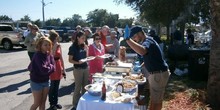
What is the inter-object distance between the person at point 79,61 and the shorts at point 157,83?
5.89 ft

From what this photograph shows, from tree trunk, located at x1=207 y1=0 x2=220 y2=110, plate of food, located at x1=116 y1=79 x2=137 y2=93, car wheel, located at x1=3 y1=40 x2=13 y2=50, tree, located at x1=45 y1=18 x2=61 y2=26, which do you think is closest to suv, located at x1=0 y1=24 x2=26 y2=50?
car wheel, located at x1=3 y1=40 x2=13 y2=50

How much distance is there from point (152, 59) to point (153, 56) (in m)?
0.07

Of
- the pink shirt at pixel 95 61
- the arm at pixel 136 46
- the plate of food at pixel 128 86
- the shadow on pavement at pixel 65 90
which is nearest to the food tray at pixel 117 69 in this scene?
the pink shirt at pixel 95 61

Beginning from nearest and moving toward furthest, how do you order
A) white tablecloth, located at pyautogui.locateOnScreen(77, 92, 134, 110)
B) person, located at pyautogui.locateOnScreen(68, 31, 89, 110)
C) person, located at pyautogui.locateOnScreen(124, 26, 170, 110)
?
white tablecloth, located at pyautogui.locateOnScreen(77, 92, 134, 110)
person, located at pyautogui.locateOnScreen(124, 26, 170, 110)
person, located at pyautogui.locateOnScreen(68, 31, 89, 110)

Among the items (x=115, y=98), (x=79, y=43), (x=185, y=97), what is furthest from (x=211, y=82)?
(x=115, y=98)

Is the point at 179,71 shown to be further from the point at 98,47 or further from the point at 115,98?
the point at 115,98

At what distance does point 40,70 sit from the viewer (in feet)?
19.0

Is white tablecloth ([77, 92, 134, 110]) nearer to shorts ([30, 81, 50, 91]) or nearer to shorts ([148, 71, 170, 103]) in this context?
shorts ([148, 71, 170, 103])

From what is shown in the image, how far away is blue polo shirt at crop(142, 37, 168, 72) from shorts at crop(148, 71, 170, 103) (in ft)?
0.37

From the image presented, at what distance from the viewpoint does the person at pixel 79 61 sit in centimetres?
678

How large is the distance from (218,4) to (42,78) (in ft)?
17.3

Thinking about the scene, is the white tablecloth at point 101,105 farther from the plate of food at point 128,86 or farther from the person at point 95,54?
the person at point 95,54

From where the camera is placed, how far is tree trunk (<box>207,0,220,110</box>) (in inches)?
322

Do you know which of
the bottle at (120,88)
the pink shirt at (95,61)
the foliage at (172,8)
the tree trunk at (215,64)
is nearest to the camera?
the bottle at (120,88)
